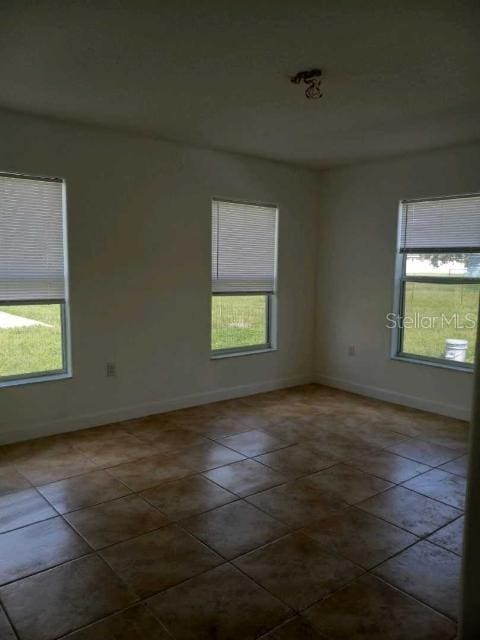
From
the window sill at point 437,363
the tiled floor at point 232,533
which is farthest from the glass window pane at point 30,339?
the window sill at point 437,363

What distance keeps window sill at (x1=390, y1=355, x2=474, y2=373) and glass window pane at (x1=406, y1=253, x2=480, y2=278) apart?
85 cm

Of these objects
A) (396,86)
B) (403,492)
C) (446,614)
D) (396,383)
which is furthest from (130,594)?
(396,383)

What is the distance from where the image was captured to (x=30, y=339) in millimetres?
3967

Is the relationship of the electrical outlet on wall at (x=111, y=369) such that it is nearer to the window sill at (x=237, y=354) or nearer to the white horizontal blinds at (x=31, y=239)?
the white horizontal blinds at (x=31, y=239)

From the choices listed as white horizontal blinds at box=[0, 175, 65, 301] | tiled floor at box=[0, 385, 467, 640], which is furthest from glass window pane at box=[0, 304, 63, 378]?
tiled floor at box=[0, 385, 467, 640]

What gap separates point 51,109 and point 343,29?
2236 millimetres

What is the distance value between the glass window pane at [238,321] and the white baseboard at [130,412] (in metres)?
0.49

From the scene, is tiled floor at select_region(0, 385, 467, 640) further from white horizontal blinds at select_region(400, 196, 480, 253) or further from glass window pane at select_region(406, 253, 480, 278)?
white horizontal blinds at select_region(400, 196, 480, 253)

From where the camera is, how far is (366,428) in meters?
4.36

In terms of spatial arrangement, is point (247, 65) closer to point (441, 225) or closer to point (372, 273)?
point (441, 225)

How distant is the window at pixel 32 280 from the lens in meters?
3.73

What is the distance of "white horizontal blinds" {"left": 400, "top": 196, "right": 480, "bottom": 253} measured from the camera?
4.44 metres

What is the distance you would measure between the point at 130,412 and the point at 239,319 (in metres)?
1.53

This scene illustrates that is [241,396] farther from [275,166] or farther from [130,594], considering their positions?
[130,594]
